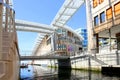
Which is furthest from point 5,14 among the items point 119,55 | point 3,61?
point 119,55

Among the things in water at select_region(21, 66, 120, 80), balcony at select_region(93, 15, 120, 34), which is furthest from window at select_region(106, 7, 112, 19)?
water at select_region(21, 66, 120, 80)

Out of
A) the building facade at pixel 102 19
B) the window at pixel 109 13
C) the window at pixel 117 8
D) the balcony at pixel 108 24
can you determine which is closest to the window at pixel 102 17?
the building facade at pixel 102 19

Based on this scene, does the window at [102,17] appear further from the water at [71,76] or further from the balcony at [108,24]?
the water at [71,76]

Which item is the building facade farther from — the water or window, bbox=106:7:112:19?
the water

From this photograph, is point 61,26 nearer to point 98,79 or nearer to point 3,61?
point 98,79

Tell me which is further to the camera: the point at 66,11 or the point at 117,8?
the point at 66,11

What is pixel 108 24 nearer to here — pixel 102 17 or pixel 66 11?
pixel 102 17

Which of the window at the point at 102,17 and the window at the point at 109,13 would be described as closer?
the window at the point at 109,13

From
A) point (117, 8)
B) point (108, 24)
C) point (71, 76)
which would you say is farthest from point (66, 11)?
point (71, 76)

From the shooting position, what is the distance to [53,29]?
70.2 meters

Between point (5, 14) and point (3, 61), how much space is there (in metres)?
2.71

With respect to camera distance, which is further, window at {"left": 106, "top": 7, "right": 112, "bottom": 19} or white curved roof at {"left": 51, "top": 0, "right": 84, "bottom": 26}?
white curved roof at {"left": 51, "top": 0, "right": 84, "bottom": 26}

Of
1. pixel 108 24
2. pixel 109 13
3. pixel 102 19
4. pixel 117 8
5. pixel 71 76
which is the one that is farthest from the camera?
pixel 102 19

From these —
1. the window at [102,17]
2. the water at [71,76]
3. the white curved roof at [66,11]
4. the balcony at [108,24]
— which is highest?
the white curved roof at [66,11]
